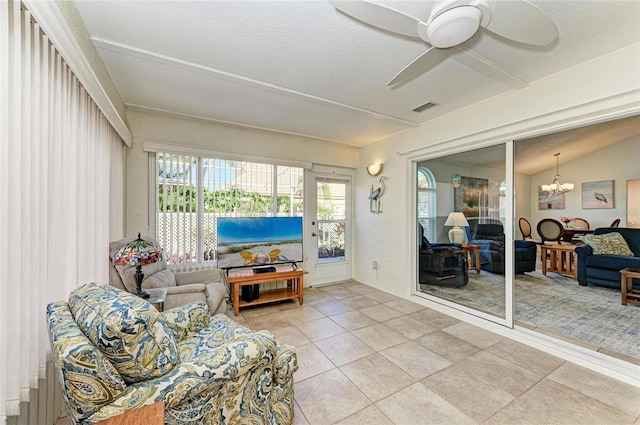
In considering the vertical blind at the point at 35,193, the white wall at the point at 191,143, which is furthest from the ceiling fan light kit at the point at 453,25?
the white wall at the point at 191,143

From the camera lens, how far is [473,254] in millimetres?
3355

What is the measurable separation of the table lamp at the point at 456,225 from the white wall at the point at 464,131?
19.9 inches

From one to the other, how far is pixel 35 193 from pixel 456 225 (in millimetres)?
3971

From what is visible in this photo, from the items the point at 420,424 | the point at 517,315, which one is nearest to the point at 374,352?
the point at 420,424

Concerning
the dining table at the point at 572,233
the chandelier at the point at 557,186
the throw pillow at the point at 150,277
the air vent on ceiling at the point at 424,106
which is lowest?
the throw pillow at the point at 150,277

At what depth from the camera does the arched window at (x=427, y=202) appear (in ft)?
11.9

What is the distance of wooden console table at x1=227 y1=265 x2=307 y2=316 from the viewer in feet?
10.1

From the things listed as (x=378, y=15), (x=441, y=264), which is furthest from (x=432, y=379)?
(x=378, y=15)

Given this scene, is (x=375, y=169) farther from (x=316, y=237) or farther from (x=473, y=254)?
(x=473, y=254)

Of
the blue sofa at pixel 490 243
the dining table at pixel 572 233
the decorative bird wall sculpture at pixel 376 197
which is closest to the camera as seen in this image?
the blue sofa at pixel 490 243

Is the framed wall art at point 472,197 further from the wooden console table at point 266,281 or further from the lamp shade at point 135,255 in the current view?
the lamp shade at point 135,255

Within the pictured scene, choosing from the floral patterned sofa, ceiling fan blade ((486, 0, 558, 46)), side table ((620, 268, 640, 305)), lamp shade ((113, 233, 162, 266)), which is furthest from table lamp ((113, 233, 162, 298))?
side table ((620, 268, 640, 305))

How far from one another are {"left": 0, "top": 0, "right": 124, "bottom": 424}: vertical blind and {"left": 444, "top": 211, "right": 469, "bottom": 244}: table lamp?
12.8 ft

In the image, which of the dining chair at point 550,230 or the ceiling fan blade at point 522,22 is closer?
the ceiling fan blade at point 522,22
